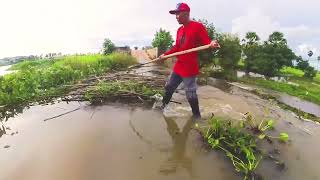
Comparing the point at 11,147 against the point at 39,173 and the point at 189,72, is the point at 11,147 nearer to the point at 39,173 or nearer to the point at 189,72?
the point at 39,173

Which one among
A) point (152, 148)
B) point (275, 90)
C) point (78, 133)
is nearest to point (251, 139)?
point (152, 148)

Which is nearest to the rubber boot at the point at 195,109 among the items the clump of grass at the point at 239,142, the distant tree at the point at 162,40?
the clump of grass at the point at 239,142

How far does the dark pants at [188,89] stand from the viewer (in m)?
5.85

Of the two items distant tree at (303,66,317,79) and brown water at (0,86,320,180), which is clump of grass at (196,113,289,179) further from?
distant tree at (303,66,317,79)

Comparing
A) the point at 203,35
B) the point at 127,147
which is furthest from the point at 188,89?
the point at 127,147

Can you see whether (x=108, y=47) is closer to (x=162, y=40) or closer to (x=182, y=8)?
(x=162, y=40)

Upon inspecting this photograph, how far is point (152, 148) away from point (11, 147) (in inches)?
81.5

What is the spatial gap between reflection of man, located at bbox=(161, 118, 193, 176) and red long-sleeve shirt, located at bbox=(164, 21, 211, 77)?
880 millimetres

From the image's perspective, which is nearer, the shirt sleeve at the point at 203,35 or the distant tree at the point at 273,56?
the shirt sleeve at the point at 203,35

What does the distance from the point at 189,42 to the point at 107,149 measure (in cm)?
225

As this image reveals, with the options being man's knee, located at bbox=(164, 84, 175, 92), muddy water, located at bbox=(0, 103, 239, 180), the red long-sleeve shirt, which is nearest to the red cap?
the red long-sleeve shirt

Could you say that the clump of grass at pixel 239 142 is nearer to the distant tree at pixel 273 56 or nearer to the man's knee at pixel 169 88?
the man's knee at pixel 169 88

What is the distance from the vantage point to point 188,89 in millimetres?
5855

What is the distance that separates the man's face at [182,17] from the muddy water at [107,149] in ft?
5.61
